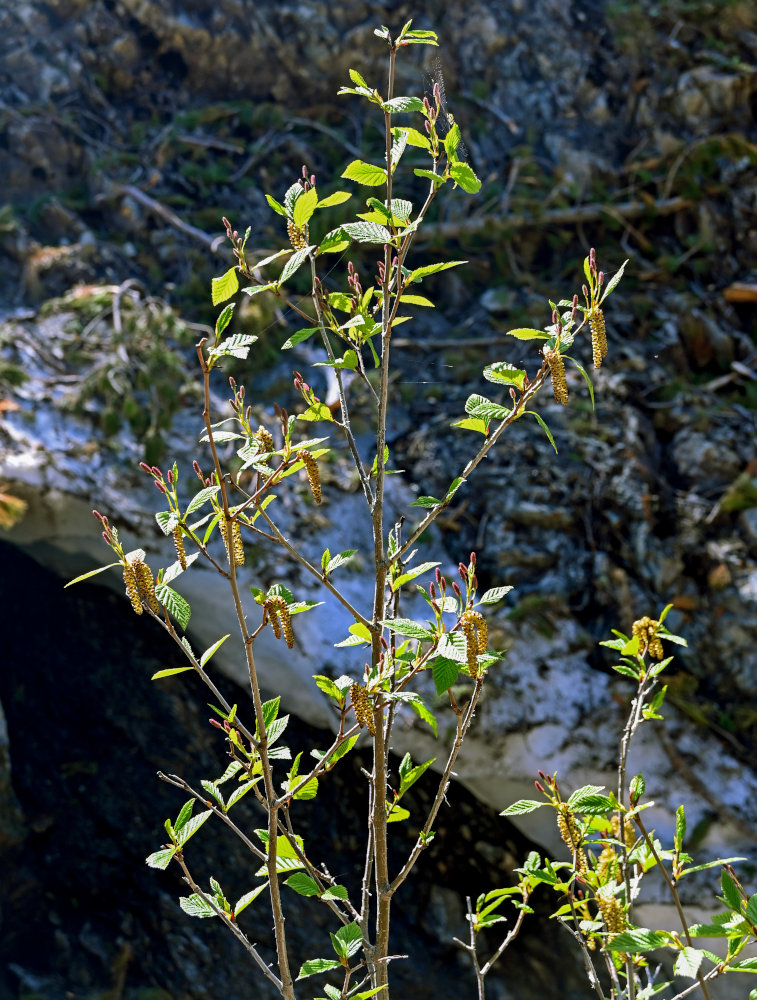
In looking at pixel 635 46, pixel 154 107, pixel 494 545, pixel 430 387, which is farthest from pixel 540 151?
pixel 494 545

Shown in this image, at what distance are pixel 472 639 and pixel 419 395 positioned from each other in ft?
12.5

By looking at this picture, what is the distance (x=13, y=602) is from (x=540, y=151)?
185 inches

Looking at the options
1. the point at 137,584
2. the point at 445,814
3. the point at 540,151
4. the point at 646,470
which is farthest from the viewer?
the point at 540,151

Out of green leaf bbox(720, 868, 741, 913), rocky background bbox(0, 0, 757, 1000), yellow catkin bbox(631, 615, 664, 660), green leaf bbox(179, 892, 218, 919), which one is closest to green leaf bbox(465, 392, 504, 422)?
yellow catkin bbox(631, 615, 664, 660)

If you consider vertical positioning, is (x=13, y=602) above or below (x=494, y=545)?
above

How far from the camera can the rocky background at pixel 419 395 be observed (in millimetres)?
3674

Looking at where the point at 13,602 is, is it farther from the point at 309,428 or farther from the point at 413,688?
the point at 413,688

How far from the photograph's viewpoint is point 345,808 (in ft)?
11.9

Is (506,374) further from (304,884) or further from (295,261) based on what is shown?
(304,884)

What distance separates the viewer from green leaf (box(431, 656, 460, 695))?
1262mm

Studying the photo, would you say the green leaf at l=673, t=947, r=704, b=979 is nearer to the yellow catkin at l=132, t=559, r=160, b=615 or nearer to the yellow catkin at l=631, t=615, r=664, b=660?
the yellow catkin at l=631, t=615, r=664, b=660

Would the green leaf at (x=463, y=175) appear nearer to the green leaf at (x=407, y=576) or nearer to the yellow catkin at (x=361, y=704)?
the green leaf at (x=407, y=576)

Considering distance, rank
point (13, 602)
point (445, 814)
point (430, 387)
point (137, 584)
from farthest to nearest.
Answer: point (430, 387) → point (13, 602) → point (445, 814) → point (137, 584)

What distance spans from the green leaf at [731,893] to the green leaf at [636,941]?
12 cm
